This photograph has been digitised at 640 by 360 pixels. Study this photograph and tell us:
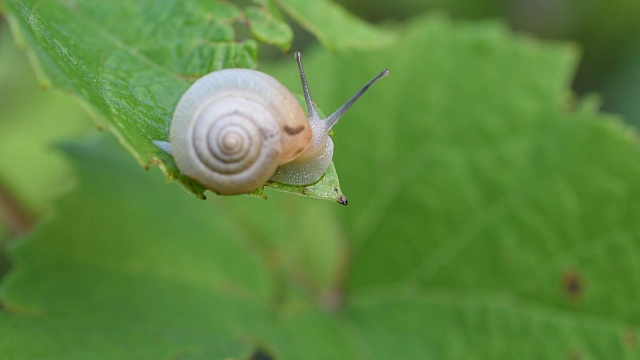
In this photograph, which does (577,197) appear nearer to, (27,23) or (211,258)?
(211,258)

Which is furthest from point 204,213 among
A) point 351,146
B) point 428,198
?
point 428,198

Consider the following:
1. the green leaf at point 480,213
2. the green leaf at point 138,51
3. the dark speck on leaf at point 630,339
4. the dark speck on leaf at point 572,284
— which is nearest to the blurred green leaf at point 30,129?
the green leaf at point 480,213

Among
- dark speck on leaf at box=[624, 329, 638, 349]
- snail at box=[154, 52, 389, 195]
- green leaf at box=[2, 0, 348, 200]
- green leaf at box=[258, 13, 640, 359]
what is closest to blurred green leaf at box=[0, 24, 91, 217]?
green leaf at box=[258, 13, 640, 359]

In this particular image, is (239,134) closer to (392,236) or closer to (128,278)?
(128,278)

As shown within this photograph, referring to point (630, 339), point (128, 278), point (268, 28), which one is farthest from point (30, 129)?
point (630, 339)

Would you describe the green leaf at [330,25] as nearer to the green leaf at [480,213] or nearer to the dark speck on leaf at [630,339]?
the green leaf at [480,213]

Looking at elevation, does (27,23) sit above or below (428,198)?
above

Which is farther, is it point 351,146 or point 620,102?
point 620,102
